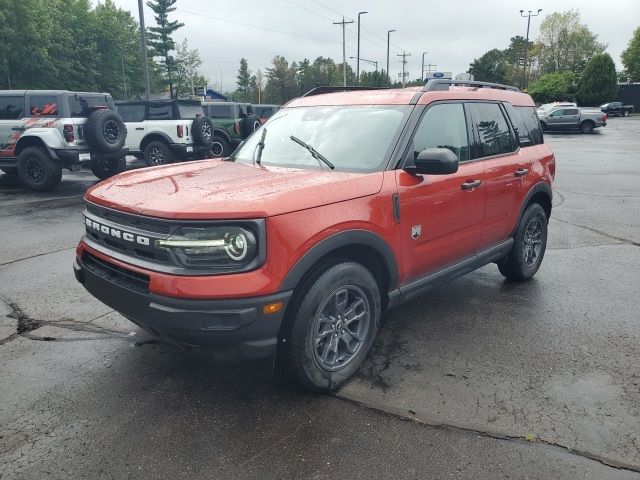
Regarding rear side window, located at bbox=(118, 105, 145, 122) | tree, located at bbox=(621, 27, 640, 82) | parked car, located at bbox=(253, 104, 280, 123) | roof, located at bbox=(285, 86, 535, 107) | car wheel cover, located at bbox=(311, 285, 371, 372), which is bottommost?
car wheel cover, located at bbox=(311, 285, 371, 372)

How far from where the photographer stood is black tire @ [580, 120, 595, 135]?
31578mm

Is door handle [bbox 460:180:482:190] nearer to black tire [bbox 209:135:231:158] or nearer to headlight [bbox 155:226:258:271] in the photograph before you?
headlight [bbox 155:226:258:271]

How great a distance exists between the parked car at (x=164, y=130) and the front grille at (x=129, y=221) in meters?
11.1

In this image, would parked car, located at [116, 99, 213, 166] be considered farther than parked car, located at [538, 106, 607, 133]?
No

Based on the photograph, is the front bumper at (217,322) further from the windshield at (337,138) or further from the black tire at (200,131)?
the black tire at (200,131)

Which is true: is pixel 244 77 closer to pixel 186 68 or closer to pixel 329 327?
pixel 186 68

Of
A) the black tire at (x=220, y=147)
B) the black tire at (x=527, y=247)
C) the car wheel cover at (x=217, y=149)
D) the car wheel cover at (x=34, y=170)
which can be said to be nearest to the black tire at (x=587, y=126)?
the black tire at (x=220, y=147)

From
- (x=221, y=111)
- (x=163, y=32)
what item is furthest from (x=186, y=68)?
(x=221, y=111)

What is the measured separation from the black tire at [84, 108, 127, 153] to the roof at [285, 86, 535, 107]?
24.4 ft

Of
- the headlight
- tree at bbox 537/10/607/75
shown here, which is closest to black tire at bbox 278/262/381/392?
the headlight

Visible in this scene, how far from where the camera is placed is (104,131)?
10.6 m

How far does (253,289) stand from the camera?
2.52 m

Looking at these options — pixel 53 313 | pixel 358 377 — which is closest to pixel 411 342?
pixel 358 377

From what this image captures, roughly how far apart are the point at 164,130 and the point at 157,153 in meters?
0.69
